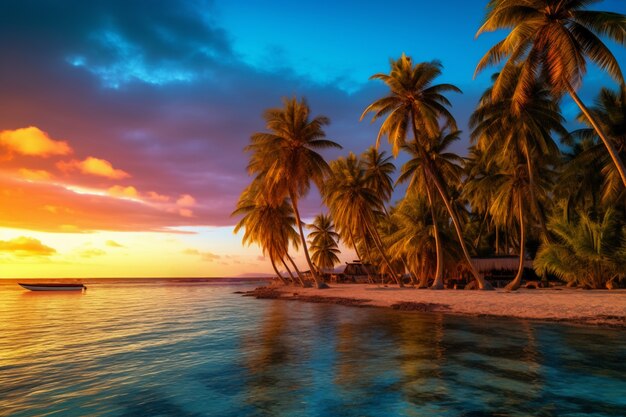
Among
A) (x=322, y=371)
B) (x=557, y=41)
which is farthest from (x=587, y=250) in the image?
(x=322, y=371)

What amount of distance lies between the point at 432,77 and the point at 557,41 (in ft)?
36.7

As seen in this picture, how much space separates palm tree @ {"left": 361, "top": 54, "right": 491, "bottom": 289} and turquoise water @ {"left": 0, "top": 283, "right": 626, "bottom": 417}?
15.2m

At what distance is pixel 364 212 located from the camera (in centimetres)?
4094

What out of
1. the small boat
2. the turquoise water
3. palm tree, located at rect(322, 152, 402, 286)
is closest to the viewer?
the turquoise water

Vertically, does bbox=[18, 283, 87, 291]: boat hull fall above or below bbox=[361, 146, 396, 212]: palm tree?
below

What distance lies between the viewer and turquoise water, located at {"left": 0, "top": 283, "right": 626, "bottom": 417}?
7.58 meters

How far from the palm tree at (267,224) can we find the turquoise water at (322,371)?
2841cm

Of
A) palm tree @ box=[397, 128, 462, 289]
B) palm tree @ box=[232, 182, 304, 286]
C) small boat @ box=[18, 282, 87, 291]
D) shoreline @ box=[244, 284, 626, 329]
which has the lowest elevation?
small boat @ box=[18, 282, 87, 291]

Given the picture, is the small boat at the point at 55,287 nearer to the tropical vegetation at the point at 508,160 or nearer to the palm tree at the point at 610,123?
the tropical vegetation at the point at 508,160

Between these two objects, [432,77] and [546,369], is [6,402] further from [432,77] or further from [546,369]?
[432,77]

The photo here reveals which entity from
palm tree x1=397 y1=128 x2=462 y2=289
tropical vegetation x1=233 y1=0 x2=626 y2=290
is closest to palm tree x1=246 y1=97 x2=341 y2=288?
tropical vegetation x1=233 y1=0 x2=626 y2=290

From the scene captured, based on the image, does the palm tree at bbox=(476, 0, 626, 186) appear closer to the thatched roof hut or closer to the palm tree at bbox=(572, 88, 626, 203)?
the palm tree at bbox=(572, 88, 626, 203)

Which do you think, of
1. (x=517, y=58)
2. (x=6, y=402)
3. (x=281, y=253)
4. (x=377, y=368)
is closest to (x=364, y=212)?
(x=281, y=253)

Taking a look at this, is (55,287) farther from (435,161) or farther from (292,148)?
(435,161)
